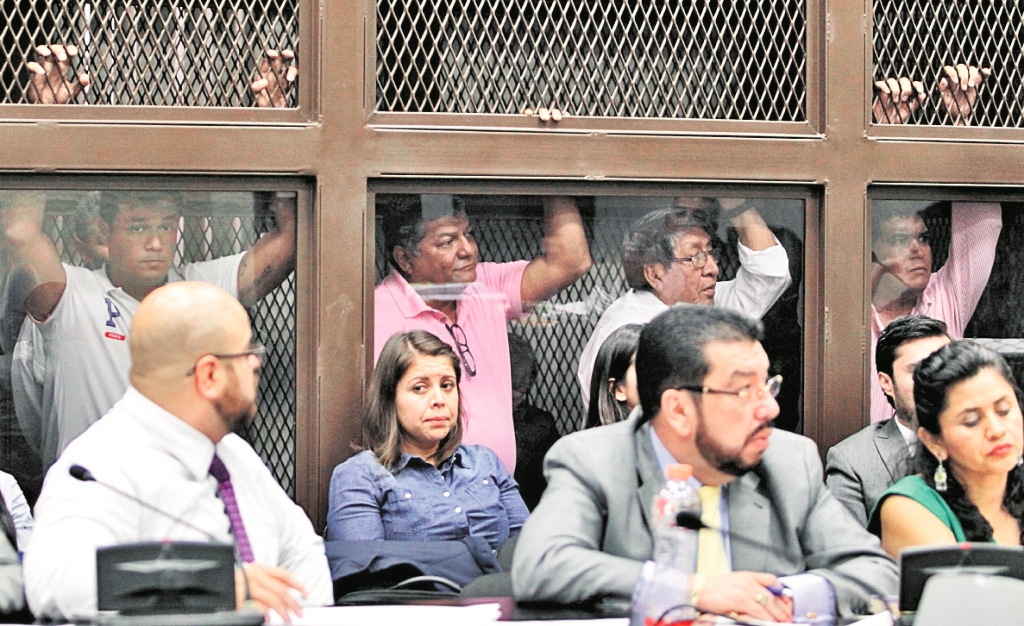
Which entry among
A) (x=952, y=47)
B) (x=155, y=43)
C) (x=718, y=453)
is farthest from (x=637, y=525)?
(x=952, y=47)

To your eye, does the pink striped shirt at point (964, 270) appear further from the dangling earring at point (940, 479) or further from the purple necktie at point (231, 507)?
the purple necktie at point (231, 507)

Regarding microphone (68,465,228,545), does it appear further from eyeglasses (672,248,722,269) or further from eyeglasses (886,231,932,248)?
eyeglasses (886,231,932,248)

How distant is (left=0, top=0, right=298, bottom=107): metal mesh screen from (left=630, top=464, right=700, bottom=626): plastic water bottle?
204 cm

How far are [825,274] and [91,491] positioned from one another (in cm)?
279

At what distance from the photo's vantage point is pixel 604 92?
15.5 ft

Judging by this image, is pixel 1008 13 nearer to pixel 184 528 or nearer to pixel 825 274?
pixel 825 274

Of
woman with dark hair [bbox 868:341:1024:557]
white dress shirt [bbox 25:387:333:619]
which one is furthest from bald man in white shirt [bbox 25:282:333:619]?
woman with dark hair [bbox 868:341:1024:557]

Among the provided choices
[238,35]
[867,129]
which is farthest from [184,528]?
[867,129]

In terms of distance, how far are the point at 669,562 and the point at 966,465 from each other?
1.02 m

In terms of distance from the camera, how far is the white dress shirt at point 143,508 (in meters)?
3.03

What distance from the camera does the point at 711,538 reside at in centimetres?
341

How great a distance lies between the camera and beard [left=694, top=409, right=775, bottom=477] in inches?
134

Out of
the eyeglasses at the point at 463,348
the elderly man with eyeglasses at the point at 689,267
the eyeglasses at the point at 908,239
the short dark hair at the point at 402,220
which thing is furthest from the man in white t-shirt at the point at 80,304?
the eyeglasses at the point at 908,239

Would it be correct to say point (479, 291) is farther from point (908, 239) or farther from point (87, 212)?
point (908, 239)
